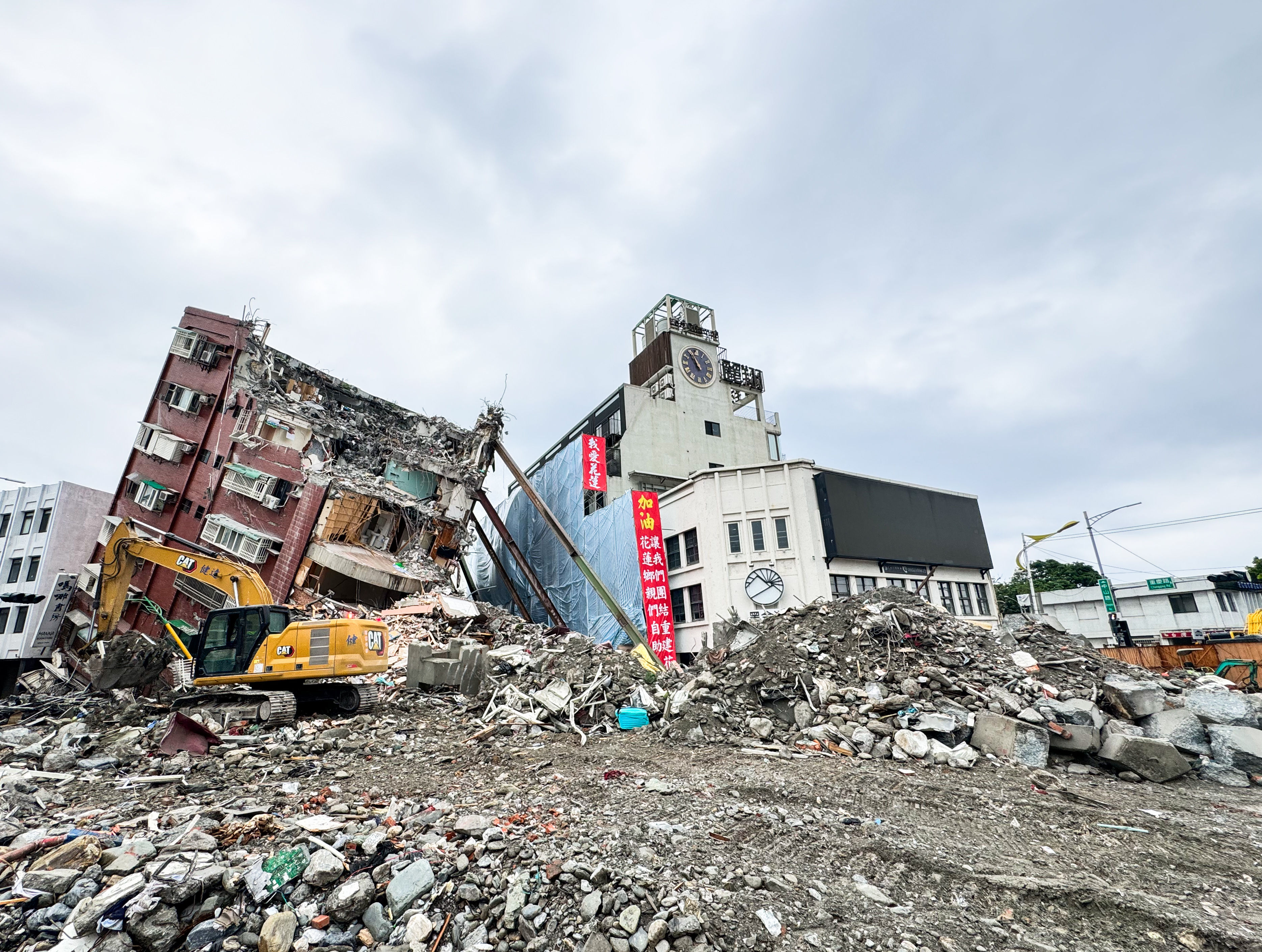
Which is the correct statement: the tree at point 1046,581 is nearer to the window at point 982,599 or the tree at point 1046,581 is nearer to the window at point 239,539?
the window at point 982,599

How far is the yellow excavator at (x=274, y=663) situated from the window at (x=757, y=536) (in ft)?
54.6

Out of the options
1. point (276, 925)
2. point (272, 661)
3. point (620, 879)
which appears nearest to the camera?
point (276, 925)

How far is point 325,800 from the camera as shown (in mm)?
7320

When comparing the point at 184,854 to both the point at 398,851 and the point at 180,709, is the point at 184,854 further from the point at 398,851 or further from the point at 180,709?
the point at 180,709

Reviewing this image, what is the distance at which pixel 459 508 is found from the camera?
28.3 m

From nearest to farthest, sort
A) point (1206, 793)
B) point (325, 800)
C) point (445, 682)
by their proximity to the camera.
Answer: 1. point (325, 800)
2. point (1206, 793)
3. point (445, 682)

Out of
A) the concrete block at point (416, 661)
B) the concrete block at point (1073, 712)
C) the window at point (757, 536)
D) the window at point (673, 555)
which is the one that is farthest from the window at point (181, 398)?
the concrete block at point (1073, 712)

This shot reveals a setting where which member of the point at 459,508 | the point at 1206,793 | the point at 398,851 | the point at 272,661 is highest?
the point at 459,508

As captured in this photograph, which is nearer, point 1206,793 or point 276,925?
point 276,925

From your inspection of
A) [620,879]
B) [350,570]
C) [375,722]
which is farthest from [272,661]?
[350,570]

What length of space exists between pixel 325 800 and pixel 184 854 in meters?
2.15

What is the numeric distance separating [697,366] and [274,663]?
28621 millimetres

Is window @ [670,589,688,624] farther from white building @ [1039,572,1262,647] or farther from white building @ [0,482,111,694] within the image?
white building @ [0,482,111,694]

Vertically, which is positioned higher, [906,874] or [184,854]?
[184,854]
